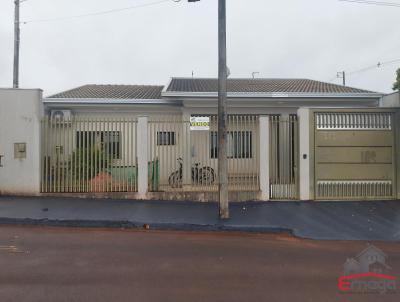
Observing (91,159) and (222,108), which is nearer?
(222,108)

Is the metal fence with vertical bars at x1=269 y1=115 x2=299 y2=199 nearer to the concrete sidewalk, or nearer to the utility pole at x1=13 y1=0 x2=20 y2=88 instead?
the concrete sidewalk

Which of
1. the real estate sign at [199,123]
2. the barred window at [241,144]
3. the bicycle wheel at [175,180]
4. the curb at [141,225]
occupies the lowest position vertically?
the curb at [141,225]

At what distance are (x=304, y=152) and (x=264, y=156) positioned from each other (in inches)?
45.3

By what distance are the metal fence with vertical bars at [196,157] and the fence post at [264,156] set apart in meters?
0.20

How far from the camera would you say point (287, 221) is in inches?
325

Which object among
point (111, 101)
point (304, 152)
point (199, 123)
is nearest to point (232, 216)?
point (199, 123)

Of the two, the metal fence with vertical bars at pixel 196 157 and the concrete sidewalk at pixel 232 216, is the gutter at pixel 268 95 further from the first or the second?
the concrete sidewalk at pixel 232 216

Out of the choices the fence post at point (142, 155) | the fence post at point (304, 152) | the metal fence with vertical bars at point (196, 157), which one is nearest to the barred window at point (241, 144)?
the metal fence with vertical bars at point (196, 157)

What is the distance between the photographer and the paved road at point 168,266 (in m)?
4.22

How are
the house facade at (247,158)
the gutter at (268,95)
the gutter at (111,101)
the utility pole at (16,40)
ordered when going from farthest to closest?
the utility pole at (16,40) < the gutter at (111,101) < the gutter at (268,95) < the house facade at (247,158)

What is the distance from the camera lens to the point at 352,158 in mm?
10141

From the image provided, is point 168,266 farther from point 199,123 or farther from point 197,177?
point 199,123

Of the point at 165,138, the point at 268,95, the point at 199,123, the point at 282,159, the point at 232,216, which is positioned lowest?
the point at 232,216

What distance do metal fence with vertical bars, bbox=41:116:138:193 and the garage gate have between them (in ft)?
17.6
